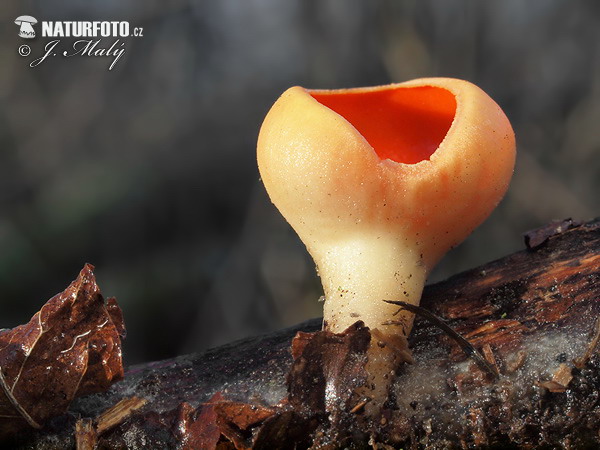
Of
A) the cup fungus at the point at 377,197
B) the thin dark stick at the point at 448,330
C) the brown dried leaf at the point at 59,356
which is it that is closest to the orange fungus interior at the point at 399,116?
the cup fungus at the point at 377,197

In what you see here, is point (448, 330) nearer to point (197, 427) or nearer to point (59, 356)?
point (197, 427)

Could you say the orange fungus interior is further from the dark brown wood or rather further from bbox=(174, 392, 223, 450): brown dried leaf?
bbox=(174, 392, 223, 450): brown dried leaf

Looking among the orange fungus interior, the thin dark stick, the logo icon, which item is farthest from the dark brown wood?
the logo icon

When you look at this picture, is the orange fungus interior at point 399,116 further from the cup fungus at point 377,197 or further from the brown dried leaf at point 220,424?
the brown dried leaf at point 220,424

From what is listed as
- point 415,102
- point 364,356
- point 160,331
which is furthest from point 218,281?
point 364,356

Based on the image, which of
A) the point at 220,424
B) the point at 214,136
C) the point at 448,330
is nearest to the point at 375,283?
the point at 448,330

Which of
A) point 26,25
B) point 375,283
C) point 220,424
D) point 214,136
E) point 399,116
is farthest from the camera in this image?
point 214,136

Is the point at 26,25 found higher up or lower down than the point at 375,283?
higher up
